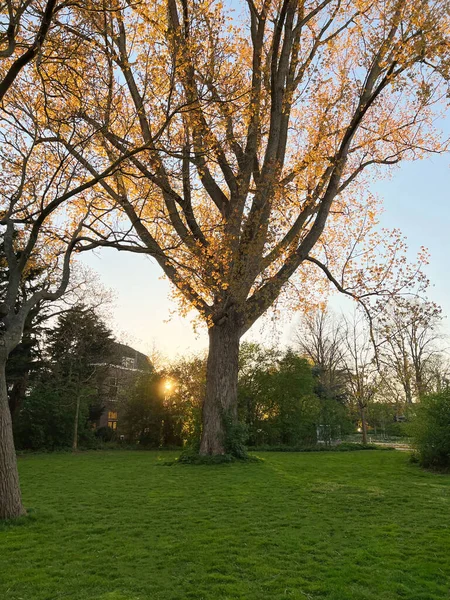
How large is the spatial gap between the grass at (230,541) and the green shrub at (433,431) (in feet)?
9.79

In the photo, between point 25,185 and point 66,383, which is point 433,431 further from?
point 66,383

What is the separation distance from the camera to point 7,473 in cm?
648

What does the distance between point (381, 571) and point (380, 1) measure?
1244 cm

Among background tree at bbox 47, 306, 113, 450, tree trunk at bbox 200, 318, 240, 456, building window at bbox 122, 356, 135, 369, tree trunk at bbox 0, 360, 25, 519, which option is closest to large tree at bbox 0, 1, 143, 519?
tree trunk at bbox 0, 360, 25, 519

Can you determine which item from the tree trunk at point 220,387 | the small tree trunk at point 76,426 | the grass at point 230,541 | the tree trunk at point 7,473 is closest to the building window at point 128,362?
the small tree trunk at point 76,426

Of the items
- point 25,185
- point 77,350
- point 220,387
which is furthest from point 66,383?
point 25,185

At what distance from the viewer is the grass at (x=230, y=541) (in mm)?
4125

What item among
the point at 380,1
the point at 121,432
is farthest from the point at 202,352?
the point at 380,1

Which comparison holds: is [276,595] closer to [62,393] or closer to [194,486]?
[194,486]

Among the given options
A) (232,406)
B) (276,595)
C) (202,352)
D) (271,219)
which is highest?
(271,219)

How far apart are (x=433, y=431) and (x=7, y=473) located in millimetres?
11452

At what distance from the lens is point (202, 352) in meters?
25.4

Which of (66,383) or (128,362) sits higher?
(128,362)

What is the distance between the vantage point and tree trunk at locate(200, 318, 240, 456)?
14172 mm
